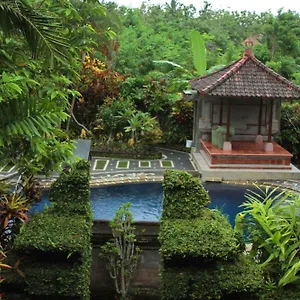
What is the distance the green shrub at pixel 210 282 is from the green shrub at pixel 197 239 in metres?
0.15

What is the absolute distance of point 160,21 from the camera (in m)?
29.5

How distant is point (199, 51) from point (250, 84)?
4.08 m

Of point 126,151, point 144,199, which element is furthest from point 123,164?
point 144,199

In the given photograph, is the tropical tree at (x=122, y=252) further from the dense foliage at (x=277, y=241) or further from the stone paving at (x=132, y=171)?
the stone paving at (x=132, y=171)

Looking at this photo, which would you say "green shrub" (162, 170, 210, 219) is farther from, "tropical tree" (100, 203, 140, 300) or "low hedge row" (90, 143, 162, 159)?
"low hedge row" (90, 143, 162, 159)

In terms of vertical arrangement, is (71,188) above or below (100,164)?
above

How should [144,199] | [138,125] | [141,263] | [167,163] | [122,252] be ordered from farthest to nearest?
1. [138,125]
2. [167,163]
3. [144,199]
4. [141,263]
5. [122,252]

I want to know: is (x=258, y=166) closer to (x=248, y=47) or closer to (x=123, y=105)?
(x=248, y=47)

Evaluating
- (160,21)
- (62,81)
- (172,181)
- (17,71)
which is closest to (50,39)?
(17,71)

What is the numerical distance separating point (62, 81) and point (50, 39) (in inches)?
50.9

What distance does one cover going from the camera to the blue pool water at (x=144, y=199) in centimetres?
941

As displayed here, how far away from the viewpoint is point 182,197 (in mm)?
4816

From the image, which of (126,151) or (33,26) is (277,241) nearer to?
(33,26)

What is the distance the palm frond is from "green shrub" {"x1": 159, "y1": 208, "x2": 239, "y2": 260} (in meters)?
1.93
